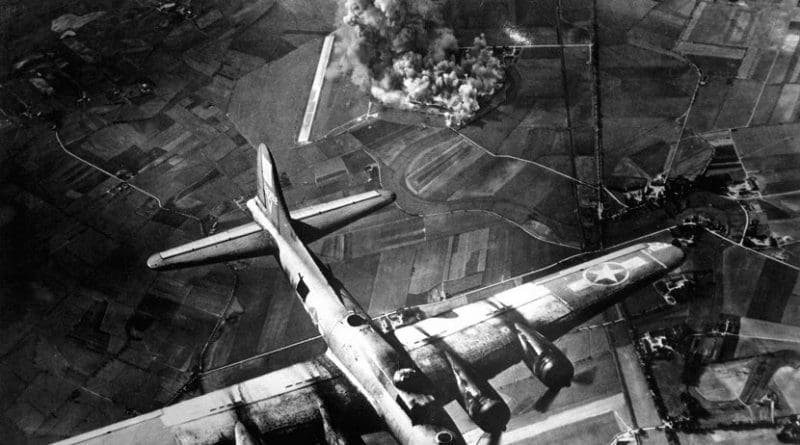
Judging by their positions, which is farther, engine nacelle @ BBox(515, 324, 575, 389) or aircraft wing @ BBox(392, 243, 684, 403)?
aircraft wing @ BBox(392, 243, 684, 403)

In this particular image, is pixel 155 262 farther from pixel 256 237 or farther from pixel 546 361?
pixel 546 361

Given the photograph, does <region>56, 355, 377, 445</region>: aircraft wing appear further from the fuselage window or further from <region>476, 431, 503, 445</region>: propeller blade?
<region>476, 431, 503, 445</region>: propeller blade

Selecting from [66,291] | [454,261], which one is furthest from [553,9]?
[66,291]

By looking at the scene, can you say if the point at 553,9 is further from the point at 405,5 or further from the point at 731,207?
the point at 731,207

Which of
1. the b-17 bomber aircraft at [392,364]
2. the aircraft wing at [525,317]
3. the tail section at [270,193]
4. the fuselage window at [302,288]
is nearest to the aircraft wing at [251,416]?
the b-17 bomber aircraft at [392,364]

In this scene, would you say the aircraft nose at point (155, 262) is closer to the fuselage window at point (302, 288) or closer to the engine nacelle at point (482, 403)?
the fuselage window at point (302, 288)

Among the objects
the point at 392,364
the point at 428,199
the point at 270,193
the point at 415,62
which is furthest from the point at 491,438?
the point at 415,62

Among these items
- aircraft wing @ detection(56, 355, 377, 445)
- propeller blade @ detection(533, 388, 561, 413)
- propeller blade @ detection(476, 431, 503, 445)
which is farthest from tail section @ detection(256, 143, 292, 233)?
propeller blade @ detection(533, 388, 561, 413)
